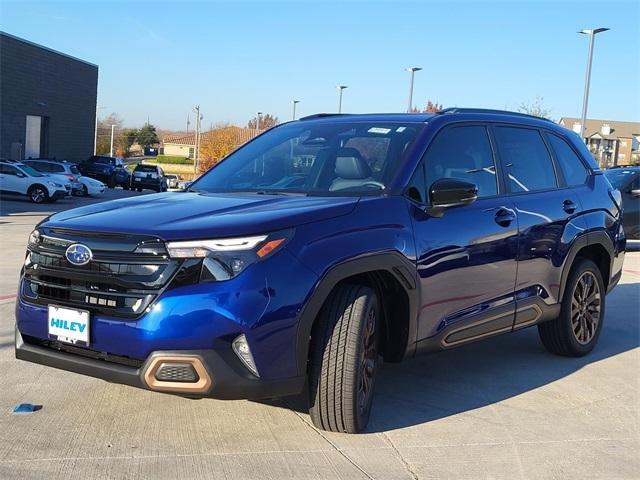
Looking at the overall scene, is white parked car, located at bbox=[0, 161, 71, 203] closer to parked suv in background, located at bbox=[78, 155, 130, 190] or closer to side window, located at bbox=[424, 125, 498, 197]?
parked suv in background, located at bbox=[78, 155, 130, 190]

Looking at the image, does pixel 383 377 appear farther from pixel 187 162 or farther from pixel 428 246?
pixel 187 162

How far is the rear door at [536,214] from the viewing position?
493 centimetres

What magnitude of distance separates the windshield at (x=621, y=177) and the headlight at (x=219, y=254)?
41.4 feet

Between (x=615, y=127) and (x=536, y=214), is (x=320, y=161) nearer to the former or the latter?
(x=536, y=214)

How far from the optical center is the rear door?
4.93m

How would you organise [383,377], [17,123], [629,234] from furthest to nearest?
[17,123], [629,234], [383,377]

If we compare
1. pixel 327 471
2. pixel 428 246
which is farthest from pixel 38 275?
pixel 428 246

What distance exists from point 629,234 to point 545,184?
1011 cm

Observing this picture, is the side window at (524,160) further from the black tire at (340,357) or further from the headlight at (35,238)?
the headlight at (35,238)

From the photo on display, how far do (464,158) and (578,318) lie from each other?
1.98 meters

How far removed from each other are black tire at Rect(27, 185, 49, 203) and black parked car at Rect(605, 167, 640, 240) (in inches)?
744

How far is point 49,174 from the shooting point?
86.6 ft

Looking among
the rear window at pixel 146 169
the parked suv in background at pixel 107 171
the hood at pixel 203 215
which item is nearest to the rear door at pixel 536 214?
the hood at pixel 203 215

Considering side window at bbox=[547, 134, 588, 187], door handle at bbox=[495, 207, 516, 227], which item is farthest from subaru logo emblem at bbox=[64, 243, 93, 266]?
side window at bbox=[547, 134, 588, 187]
